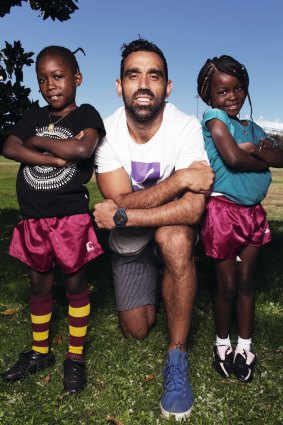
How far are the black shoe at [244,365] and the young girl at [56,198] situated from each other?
1.06m

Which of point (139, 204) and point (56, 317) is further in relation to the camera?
point (56, 317)

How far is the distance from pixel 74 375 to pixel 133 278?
1057 mm

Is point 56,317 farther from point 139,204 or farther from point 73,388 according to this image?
point 139,204

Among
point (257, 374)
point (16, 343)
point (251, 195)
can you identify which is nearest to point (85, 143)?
point (251, 195)

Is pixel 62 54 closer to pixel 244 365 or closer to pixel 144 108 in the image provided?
pixel 144 108

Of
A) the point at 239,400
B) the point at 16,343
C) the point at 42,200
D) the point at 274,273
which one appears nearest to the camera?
the point at 239,400

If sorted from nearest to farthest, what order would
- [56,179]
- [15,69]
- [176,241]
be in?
1. [176,241]
2. [56,179]
3. [15,69]

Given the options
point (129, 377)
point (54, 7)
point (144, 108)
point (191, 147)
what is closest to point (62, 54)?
point (144, 108)

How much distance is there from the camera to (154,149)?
3510 millimetres

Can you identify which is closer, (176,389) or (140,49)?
(176,389)

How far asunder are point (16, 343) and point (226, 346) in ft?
5.37

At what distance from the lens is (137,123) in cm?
353

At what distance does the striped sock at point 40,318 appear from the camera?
3414 millimetres

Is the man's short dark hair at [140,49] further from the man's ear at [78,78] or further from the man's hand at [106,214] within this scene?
the man's hand at [106,214]
